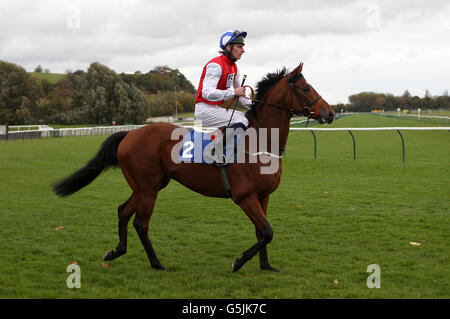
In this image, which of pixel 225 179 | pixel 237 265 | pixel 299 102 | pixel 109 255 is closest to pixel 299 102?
pixel 299 102

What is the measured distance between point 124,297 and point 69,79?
251 ft

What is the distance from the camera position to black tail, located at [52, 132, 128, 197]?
5.50m

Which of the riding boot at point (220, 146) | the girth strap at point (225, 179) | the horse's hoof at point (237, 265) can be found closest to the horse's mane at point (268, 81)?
the riding boot at point (220, 146)

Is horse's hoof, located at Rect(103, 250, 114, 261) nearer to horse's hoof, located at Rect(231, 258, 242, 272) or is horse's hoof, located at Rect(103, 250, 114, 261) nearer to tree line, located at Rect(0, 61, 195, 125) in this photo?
horse's hoof, located at Rect(231, 258, 242, 272)

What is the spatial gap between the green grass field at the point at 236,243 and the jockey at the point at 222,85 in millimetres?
1640

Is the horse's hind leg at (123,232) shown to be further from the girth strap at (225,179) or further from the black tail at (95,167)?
the girth strap at (225,179)

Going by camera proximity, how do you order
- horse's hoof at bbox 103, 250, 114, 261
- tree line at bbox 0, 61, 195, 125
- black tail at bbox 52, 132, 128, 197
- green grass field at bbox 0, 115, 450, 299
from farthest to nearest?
tree line at bbox 0, 61, 195, 125 < black tail at bbox 52, 132, 128, 197 < horse's hoof at bbox 103, 250, 114, 261 < green grass field at bbox 0, 115, 450, 299

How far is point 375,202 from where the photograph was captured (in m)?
8.56

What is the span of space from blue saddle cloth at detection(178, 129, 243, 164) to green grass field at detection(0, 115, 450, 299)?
1203mm

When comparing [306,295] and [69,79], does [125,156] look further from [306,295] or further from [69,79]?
[69,79]

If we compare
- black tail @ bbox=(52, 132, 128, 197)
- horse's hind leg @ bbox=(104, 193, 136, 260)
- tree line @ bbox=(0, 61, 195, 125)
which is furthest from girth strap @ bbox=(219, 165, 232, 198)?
tree line @ bbox=(0, 61, 195, 125)

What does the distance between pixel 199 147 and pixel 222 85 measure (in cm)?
71

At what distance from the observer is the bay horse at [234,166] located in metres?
4.59
